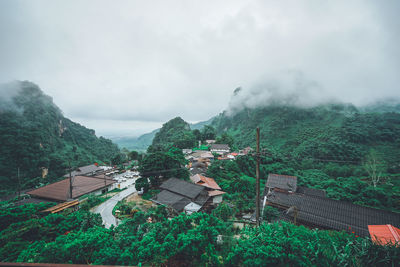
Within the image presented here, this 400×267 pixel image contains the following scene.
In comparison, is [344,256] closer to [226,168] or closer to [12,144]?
[226,168]

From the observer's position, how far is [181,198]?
19453 millimetres

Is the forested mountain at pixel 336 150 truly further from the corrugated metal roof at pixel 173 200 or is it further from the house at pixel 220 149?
the corrugated metal roof at pixel 173 200

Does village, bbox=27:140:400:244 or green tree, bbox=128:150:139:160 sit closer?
village, bbox=27:140:400:244

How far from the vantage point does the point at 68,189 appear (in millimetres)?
20359

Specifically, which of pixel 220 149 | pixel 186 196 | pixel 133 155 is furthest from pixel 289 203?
pixel 133 155

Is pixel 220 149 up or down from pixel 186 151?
down

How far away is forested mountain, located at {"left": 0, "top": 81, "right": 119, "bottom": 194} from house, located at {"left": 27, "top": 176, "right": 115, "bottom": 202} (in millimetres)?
15670

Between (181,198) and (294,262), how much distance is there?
16.5m

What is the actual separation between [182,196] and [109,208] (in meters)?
8.81

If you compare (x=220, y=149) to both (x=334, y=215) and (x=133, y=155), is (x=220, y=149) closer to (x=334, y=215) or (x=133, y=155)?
(x=133, y=155)

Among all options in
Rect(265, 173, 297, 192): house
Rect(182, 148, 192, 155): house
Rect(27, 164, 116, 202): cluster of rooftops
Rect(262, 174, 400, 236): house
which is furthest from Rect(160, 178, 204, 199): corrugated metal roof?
Rect(182, 148, 192, 155): house

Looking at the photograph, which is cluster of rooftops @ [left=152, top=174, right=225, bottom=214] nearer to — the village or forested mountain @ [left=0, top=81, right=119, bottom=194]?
the village

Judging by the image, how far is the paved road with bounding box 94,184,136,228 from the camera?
15778 mm

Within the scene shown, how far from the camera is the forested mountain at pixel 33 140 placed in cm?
3769
